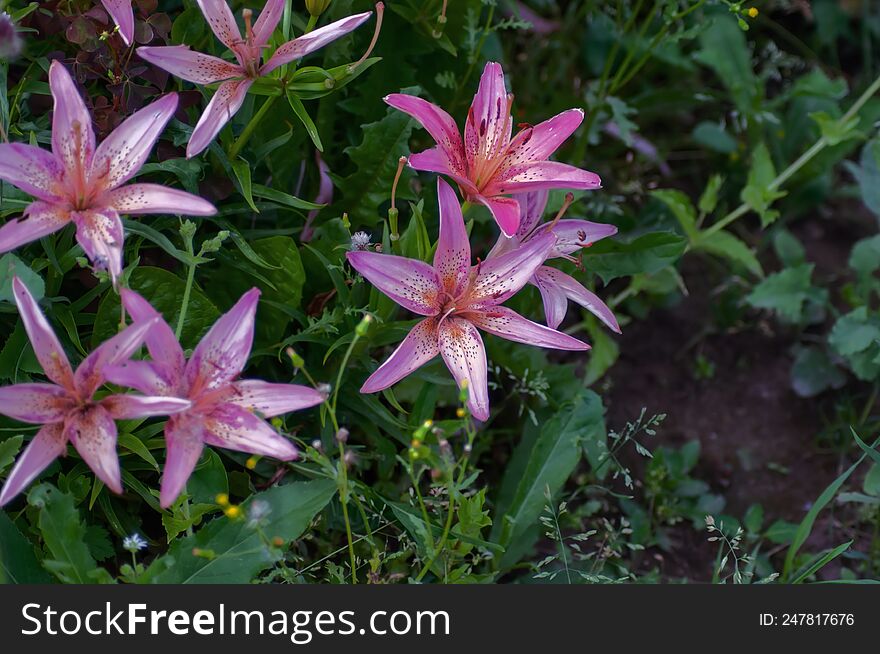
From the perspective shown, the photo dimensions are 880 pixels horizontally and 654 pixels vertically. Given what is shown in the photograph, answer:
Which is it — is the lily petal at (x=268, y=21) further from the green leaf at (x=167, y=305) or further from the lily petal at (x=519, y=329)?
the lily petal at (x=519, y=329)

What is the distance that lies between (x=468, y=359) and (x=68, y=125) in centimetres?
62

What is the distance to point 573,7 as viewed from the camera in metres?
2.46

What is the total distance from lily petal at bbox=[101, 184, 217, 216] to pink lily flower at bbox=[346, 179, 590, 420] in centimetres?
22

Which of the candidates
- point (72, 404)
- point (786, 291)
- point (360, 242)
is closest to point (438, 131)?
point (360, 242)

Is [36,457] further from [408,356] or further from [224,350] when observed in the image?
[408,356]

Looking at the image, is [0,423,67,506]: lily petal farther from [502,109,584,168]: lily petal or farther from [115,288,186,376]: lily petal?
[502,109,584,168]: lily petal

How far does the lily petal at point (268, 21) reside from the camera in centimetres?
139

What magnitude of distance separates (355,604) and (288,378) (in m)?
0.47

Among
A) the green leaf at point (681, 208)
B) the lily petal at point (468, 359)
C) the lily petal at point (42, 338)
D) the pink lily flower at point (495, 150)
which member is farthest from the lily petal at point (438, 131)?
the green leaf at point (681, 208)

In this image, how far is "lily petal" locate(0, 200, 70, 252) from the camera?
3.99ft

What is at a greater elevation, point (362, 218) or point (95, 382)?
point (362, 218)

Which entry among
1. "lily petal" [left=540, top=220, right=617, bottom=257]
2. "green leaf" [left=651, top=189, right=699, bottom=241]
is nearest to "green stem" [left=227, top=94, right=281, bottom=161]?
"lily petal" [left=540, top=220, right=617, bottom=257]

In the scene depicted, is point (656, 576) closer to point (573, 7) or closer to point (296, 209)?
point (296, 209)

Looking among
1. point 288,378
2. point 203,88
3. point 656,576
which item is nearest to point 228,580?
point 288,378
